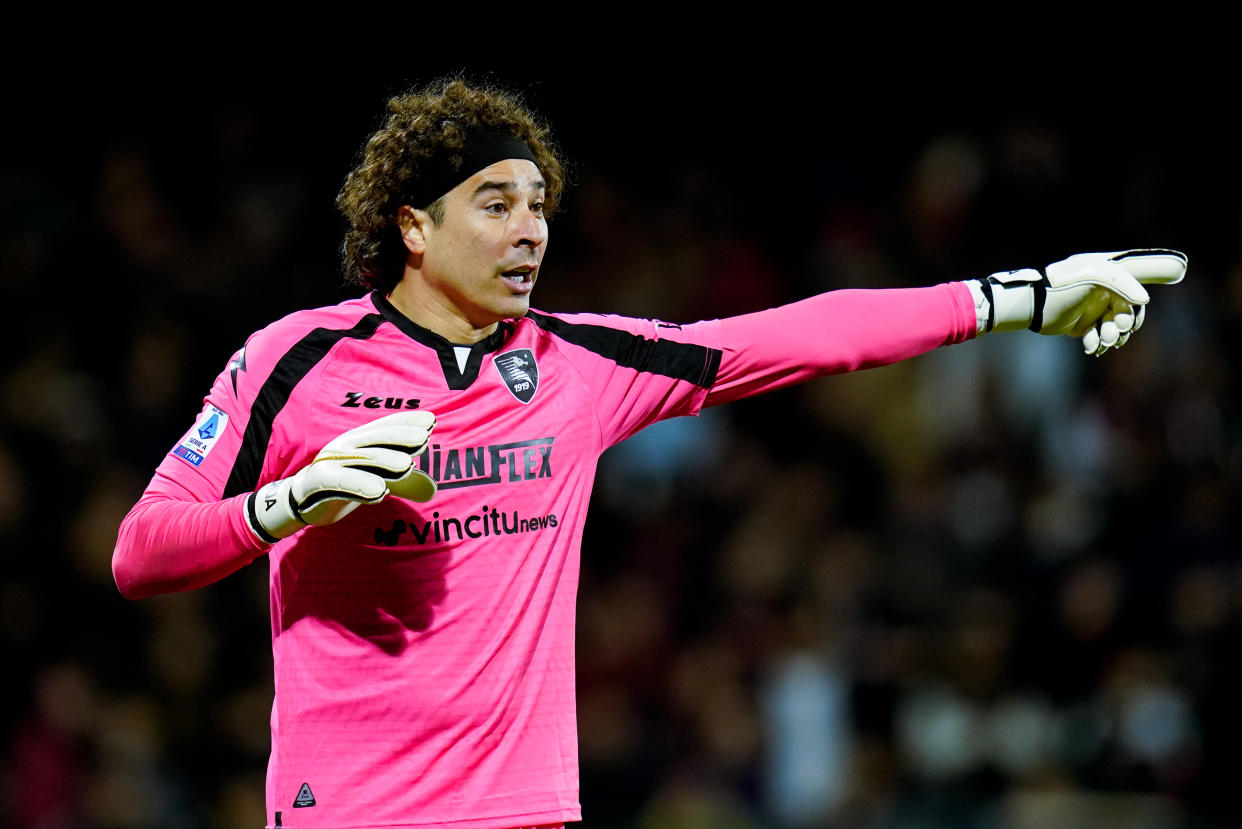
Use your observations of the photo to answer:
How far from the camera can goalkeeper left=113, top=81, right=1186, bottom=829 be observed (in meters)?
3.18

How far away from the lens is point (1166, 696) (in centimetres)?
700

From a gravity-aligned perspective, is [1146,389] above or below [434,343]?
above

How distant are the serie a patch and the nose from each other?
2.31 ft

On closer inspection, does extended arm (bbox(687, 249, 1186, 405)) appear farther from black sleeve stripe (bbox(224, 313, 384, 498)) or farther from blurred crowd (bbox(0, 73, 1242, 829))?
blurred crowd (bbox(0, 73, 1242, 829))

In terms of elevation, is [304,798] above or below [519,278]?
below

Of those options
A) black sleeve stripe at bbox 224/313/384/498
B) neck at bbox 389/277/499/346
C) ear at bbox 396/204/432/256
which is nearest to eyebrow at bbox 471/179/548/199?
ear at bbox 396/204/432/256

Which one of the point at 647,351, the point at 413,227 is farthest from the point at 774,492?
the point at 413,227

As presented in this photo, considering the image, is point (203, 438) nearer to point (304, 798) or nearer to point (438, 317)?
point (438, 317)

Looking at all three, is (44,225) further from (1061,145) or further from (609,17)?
(1061,145)

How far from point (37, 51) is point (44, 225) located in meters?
1.27

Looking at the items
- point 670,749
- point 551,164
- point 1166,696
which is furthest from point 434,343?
point 1166,696

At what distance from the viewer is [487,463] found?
3.29 m

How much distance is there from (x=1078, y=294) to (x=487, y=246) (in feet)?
4.34

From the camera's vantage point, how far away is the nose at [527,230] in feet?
11.2
